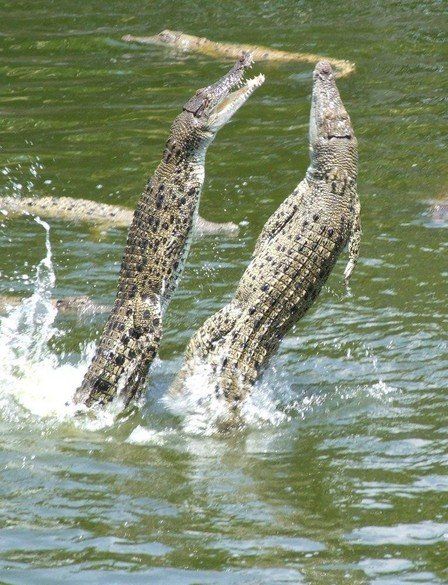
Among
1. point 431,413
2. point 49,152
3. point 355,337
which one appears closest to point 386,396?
point 431,413

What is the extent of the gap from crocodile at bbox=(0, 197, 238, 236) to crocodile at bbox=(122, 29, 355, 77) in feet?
14.8

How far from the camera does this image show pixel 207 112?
7.91 metres

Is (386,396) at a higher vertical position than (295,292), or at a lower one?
lower

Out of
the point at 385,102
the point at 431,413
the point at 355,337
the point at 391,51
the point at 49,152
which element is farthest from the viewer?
the point at 391,51

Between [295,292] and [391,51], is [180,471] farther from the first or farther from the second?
[391,51]

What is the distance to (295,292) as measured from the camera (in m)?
7.11

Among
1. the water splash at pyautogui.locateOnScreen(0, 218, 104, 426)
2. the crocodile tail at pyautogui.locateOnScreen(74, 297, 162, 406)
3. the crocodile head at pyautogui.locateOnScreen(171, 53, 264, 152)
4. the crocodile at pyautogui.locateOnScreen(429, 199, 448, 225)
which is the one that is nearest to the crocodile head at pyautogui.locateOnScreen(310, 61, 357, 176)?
the crocodile head at pyautogui.locateOnScreen(171, 53, 264, 152)

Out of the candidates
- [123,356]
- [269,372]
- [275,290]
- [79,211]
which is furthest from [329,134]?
[79,211]

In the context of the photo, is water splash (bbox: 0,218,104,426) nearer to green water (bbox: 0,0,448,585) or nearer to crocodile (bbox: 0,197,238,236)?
green water (bbox: 0,0,448,585)

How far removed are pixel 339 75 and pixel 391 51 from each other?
1.42 m

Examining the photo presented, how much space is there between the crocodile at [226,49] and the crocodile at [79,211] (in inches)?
178

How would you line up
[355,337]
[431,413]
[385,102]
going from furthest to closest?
[385,102]
[355,337]
[431,413]

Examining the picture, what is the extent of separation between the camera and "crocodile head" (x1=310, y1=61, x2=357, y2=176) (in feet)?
24.3

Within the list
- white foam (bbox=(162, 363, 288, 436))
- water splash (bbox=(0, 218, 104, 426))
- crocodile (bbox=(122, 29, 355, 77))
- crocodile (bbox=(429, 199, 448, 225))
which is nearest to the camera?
white foam (bbox=(162, 363, 288, 436))
